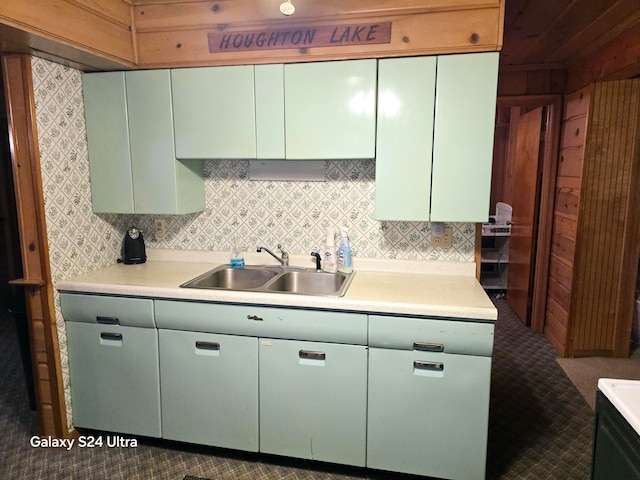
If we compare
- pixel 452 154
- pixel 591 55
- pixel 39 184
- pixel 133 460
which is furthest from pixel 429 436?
pixel 591 55

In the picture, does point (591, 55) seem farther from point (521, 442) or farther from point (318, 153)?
point (521, 442)

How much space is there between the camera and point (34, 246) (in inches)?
81.1

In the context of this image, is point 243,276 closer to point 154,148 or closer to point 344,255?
point 344,255

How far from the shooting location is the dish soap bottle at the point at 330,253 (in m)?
2.31

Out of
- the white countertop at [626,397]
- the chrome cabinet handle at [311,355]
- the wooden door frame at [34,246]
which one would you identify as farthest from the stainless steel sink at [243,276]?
the white countertop at [626,397]

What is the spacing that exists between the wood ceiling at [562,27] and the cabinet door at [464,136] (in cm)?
65

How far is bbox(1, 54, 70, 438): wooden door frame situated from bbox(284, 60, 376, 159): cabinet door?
4.02ft

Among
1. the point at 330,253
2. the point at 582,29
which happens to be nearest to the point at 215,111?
the point at 330,253

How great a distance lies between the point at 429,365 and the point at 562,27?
223 centimetres

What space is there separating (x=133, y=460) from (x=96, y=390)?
414 mm

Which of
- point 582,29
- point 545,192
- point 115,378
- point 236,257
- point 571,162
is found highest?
point 582,29

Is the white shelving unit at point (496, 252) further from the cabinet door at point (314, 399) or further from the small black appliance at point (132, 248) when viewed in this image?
the small black appliance at point (132, 248)

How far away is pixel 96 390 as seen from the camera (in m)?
2.23

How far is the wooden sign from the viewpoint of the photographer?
6.48ft
